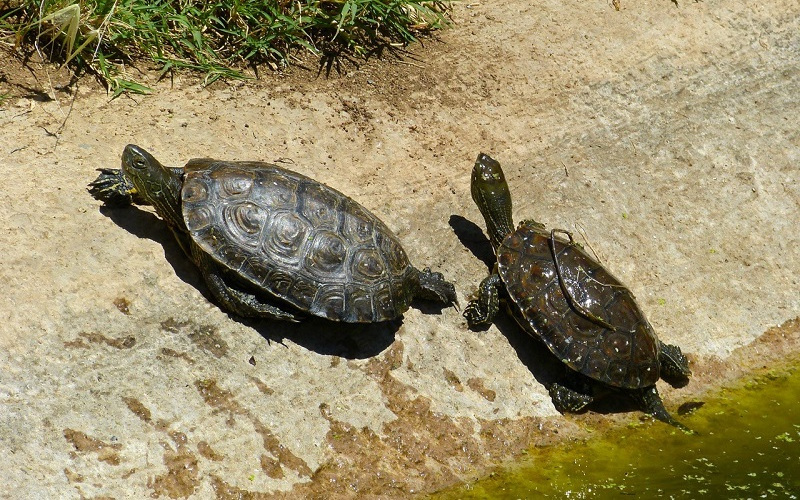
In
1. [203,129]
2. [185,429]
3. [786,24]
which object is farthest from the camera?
[786,24]

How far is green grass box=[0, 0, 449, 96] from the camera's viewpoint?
6.35 m

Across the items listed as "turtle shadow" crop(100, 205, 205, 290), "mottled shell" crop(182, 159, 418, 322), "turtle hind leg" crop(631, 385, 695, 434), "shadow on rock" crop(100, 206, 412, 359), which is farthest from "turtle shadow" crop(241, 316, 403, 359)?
"turtle hind leg" crop(631, 385, 695, 434)

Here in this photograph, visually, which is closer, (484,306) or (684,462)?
(684,462)

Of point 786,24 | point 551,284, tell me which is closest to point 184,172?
point 551,284

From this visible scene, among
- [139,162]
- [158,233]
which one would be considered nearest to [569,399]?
[158,233]

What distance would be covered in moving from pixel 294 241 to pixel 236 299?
492mm

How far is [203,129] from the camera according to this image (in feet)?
20.5

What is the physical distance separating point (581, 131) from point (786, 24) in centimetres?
305

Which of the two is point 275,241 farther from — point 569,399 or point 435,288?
point 569,399

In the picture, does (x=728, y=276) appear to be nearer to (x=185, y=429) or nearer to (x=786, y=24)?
(x=786, y=24)

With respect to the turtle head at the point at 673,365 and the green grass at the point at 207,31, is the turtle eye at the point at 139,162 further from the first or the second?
the turtle head at the point at 673,365

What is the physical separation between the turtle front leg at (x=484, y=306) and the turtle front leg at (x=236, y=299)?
1267 millimetres

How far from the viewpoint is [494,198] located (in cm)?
615

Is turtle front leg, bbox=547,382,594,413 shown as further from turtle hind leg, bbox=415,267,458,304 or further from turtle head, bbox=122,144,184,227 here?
turtle head, bbox=122,144,184,227
